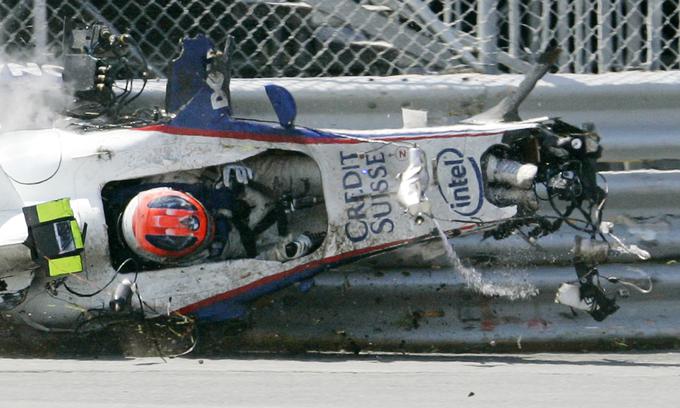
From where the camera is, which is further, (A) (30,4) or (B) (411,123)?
(A) (30,4)

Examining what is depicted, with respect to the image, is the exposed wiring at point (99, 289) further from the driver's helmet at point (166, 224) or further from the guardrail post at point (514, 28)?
the guardrail post at point (514, 28)

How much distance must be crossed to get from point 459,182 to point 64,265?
1819 mm

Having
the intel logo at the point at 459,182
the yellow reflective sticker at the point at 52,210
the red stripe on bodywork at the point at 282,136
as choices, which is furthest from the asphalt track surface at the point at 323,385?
the red stripe on bodywork at the point at 282,136

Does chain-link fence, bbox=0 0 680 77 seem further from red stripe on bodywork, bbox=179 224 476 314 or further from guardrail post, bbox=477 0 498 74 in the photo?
red stripe on bodywork, bbox=179 224 476 314

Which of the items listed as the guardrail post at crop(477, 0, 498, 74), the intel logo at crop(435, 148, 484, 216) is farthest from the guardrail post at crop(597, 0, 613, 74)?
the intel logo at crop(435, 148, 484, 216)

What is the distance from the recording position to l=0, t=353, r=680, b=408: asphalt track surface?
407 centimetres

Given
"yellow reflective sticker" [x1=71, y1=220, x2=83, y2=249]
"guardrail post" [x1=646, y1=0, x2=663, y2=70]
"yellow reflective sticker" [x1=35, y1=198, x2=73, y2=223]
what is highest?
"guardrail post" [x1=646, y1=0, x2=663, y2=70]

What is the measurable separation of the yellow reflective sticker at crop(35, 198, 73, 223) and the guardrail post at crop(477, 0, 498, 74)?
93.8 inches

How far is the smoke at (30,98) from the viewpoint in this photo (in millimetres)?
6191

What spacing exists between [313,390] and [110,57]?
2.62 metres

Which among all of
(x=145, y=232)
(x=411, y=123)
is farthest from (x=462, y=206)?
(x=145, y=232)

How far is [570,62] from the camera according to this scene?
265 inches

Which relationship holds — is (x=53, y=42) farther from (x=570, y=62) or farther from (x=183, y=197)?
(x=570, y=62)

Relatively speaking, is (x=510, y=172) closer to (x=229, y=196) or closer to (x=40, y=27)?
(x=229, y=196)
